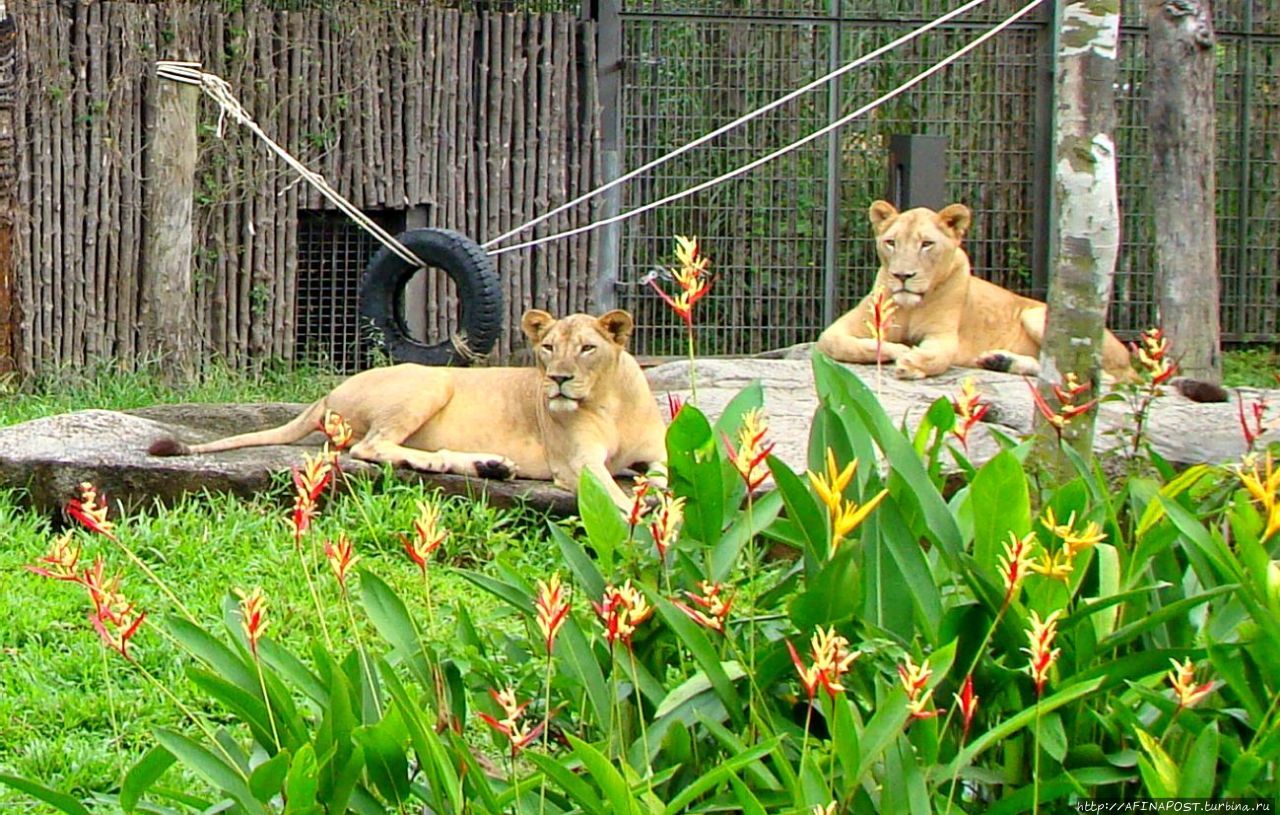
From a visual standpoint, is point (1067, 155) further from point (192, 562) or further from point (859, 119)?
point (859, 119)

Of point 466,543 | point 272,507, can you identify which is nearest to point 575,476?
point 466,543

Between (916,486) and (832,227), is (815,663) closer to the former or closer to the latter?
(916,486)

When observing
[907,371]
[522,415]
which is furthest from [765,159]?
[522,415]

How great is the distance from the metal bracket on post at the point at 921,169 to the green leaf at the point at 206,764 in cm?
822

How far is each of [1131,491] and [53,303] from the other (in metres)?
8.88

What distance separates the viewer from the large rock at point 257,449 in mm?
6898

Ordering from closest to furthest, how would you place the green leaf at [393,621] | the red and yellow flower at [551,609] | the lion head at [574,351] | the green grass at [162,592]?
the red and yellow flower at [551,609]
the green leaf at [393,621]
the green grass at [162,592]
the lion head at [574,351]

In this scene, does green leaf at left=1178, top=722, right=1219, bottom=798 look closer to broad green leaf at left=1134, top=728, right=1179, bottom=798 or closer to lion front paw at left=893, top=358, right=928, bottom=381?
broad green leaf at left=1134, top=728, right=1179, bottom=798

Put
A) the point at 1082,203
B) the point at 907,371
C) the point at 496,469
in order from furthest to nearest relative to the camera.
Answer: the point at 907,371 → the point at 496,469 → the point at 1082,203

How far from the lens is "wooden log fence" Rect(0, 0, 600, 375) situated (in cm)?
1119

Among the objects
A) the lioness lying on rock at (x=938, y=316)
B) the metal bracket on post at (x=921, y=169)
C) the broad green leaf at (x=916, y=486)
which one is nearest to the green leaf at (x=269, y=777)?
the broad green leaf at (x=916, y=486)

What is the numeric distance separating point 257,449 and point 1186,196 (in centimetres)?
589

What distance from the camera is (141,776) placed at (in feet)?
9.77

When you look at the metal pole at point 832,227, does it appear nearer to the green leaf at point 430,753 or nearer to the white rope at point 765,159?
the white rope at point 765,159
